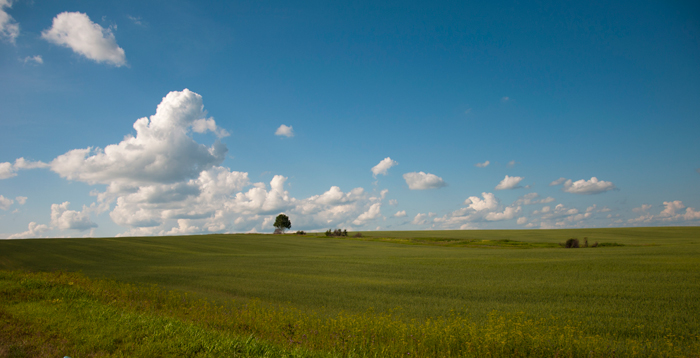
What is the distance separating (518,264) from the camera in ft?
81.0

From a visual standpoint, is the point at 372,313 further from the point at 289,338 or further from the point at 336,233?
the point at 336,233

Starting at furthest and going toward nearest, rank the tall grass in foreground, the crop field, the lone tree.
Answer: the lone tree < the crop field < the tall grass in foreground

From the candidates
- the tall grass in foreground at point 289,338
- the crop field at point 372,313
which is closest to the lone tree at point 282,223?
the crop field at point 372,313

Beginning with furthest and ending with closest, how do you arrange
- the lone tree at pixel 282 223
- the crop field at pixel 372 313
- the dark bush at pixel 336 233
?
the lone tree at pixel 282 223
the dark bush at pixel 336 233
the crop field at pixel 372 313

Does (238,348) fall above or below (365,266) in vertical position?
above

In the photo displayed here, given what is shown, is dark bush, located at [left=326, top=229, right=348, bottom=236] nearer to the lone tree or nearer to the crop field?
the lone tree

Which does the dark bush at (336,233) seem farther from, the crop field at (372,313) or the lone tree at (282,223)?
the crop field at (372,313)

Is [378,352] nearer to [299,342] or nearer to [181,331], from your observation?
[299,342]

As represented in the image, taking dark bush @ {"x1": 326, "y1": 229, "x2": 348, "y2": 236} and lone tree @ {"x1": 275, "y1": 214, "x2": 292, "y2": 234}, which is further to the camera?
lone tree @ {"x1": 275, "y1": 214, "x2": 292, "y2": 234}

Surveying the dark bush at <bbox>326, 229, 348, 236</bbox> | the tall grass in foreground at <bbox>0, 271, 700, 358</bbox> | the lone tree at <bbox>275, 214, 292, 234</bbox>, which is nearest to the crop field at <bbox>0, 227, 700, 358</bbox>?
the tall grass in foreground at <bbox>0, 271, 700, 358</bbox>

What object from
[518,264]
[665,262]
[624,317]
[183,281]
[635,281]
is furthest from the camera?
[518,264]

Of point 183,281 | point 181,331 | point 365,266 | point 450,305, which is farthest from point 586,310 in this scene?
point 183,281

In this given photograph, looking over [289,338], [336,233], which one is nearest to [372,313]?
[289,338]

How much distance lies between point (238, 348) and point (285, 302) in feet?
23.7
